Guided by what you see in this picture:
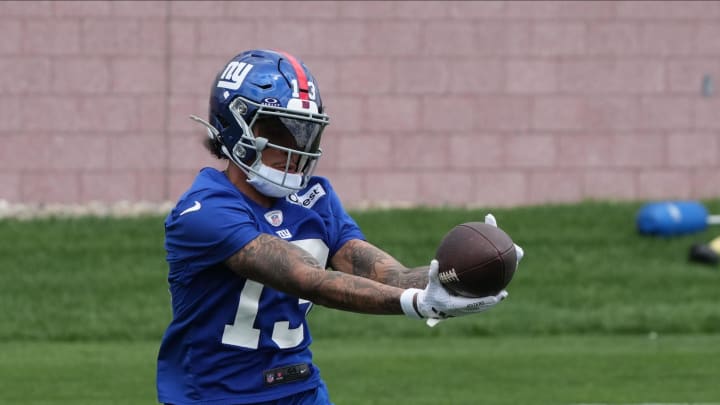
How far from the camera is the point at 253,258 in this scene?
460 cm

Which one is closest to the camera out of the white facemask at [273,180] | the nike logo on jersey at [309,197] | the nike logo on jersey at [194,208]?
the nike logo on jersey at [194,208]

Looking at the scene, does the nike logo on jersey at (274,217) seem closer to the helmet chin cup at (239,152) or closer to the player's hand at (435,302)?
the helmet chin cup at (239,152)

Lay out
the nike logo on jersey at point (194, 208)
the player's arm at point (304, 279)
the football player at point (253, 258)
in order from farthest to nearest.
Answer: the nike logo on jersey at point (194, 208) → the football player at point (253, 258) → the player's arm at point (304, 279)

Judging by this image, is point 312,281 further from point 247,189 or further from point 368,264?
point 368,264

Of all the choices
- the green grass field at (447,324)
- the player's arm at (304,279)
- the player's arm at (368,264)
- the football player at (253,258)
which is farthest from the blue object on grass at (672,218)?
the player's arm at (304,279)

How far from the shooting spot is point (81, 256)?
14.1m

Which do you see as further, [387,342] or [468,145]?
[468,145]

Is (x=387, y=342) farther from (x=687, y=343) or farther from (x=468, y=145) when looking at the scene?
(x=468, y=145)

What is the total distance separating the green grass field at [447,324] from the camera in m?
9.60

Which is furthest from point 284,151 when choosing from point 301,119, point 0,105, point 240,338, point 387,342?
point 0,105

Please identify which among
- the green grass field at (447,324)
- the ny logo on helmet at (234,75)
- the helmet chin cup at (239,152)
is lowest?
the green grass field at (447,324)

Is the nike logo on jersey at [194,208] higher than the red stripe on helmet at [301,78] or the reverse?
the reverse

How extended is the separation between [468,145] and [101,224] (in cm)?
420

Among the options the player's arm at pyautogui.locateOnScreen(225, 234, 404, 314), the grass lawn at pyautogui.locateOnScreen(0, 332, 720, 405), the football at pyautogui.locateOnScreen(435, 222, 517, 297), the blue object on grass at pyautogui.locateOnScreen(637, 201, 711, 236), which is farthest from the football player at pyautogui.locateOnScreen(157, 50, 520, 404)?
the blue object on grass at pyautogui.locateOnScreen(637, 201, 711, 236)
